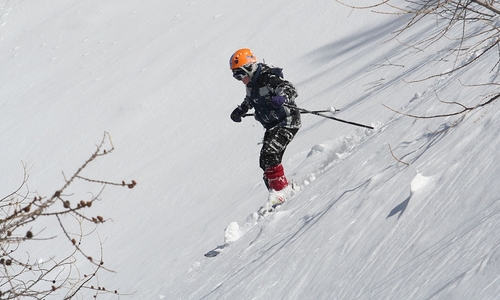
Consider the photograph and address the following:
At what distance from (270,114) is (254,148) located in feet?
17.6

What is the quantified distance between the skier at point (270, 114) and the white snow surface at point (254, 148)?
39cm

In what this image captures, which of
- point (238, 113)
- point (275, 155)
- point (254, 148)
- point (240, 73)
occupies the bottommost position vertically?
point (275, 155)

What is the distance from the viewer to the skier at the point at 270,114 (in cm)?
806

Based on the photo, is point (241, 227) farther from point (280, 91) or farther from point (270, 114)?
point (280, 91)

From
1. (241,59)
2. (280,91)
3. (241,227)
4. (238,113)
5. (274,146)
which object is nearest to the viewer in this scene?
(280,91)

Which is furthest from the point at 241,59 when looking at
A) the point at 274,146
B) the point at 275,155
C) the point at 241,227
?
the point at 241,227

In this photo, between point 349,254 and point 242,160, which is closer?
point 349,254

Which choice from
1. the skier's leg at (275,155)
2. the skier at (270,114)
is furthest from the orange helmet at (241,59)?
the skier's leg at (275,155)

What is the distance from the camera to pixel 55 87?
88.4 ft

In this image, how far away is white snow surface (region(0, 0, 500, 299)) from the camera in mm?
3973

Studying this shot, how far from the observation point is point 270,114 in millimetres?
8250

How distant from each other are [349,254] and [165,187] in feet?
33.3

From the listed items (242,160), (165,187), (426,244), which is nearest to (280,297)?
(426,244)

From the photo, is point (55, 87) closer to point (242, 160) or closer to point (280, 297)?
point (242, 160)
